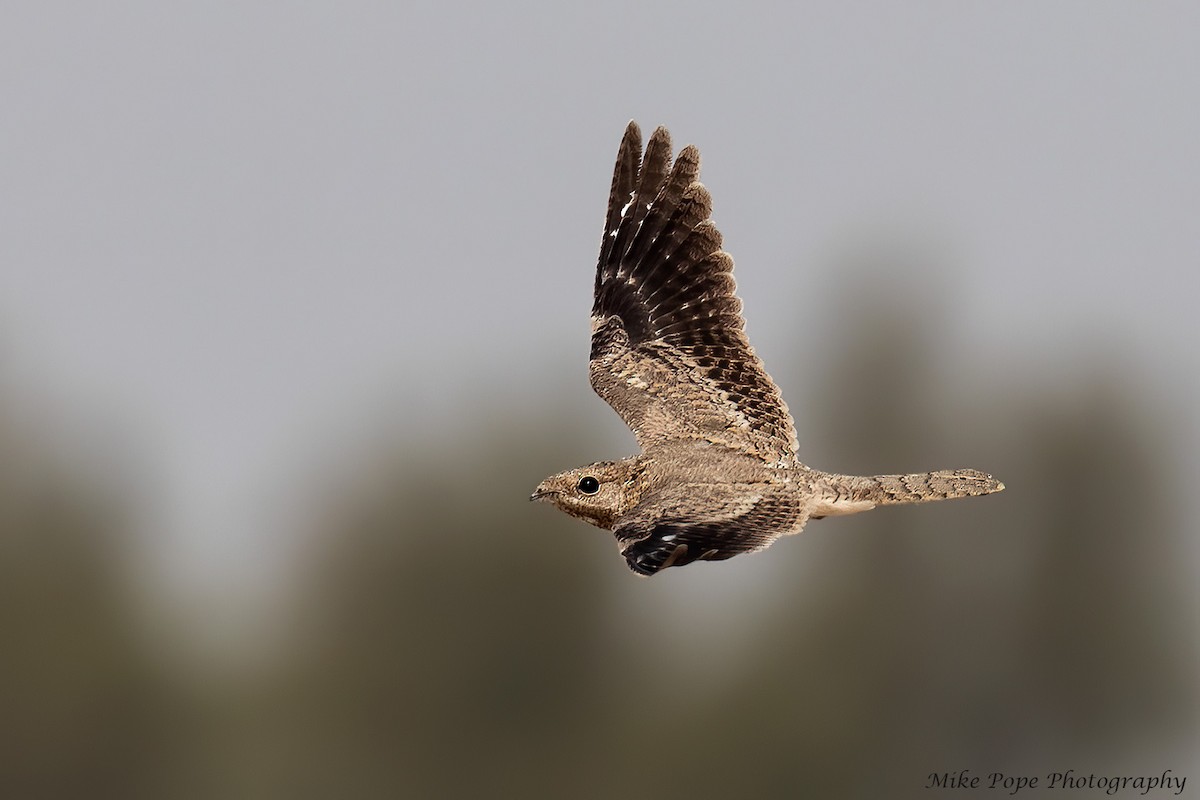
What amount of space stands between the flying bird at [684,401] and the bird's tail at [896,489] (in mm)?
11

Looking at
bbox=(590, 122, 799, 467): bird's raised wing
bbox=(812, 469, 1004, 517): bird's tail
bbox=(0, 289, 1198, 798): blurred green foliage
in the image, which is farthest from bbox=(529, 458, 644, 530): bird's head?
bbox=(0, 289, 1198, 798): blurred green foliage

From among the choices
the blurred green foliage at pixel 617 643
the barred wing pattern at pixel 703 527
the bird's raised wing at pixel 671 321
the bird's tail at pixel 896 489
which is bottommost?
the blurred green foliage at pixel 617 643

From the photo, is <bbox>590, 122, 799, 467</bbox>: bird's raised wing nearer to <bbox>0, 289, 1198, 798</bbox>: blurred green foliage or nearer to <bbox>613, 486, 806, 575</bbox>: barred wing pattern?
<bbox>613, 486, 806, 575</bbox>: barred wing pattern

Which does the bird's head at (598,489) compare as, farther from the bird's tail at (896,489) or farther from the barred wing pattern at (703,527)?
the bird's tail at (896,489)

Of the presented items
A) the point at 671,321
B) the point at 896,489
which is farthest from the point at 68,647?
the point at 896,489

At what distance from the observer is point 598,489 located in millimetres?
15461

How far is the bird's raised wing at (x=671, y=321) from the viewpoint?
53.3ft

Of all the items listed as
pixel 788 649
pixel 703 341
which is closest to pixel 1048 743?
pixel 788 649

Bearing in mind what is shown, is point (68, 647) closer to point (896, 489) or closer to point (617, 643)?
point (617, 643)

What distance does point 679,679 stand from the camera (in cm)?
5544

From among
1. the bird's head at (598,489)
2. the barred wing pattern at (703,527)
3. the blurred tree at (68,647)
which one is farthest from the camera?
the blurred tree at (68,647)

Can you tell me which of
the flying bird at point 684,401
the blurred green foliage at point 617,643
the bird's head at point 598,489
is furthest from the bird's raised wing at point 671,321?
the blurred green foliage at point 617,643

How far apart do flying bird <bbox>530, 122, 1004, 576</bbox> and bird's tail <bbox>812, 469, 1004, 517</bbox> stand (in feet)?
0.04

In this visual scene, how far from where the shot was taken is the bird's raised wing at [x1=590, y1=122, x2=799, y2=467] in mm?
16250
